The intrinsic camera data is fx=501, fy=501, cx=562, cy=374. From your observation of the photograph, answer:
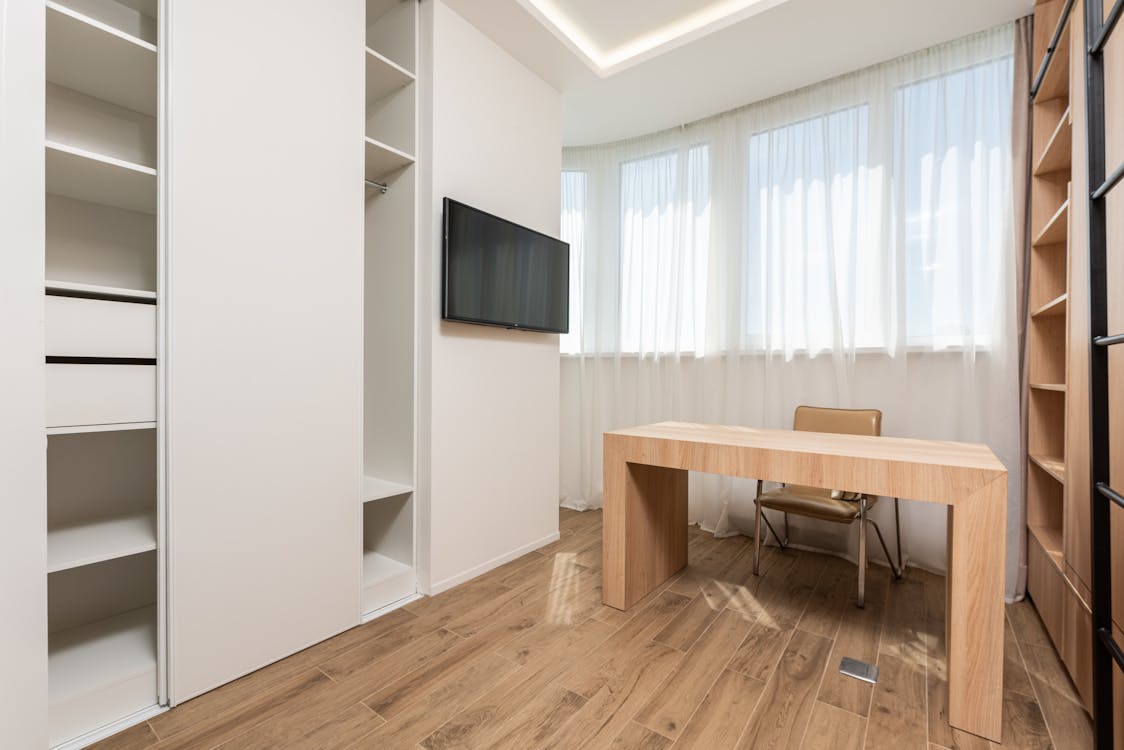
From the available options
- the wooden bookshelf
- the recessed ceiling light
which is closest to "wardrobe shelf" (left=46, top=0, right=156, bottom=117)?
the recessed ceiling light

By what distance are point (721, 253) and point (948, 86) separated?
140cm

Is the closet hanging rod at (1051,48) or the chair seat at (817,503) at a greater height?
the closet hanging rod at (1051,48)

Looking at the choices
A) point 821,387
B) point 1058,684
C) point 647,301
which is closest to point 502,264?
point 647,301

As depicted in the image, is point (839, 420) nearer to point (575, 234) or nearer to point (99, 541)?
point (575, 234)

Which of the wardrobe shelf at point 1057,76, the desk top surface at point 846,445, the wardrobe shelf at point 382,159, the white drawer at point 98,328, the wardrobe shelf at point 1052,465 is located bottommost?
the wardrobe shelf at point 1052,465

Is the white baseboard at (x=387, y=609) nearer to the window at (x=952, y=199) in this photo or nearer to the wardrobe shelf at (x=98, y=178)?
the wardrobe shelf at (x=98, y=178)

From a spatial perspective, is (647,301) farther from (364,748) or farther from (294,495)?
(364,748)

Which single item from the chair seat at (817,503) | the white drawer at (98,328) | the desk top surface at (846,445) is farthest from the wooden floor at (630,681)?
the white drawer at (98,328)

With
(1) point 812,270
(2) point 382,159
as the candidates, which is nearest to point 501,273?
(2) point 382,159

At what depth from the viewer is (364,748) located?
1.41m

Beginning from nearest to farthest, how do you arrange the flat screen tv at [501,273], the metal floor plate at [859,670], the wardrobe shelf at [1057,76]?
the metal floor plate at [859,670]
the wardrobe shelf at [1057,76]
the flat screen tv at [501,273]

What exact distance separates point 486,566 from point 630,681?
1.13 m

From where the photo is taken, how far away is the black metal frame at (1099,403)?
1282 millimetres

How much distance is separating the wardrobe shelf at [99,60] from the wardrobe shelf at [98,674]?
1.89m
